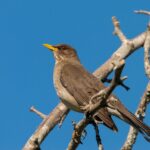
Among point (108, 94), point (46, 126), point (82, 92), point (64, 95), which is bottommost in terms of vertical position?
point (108, 94)

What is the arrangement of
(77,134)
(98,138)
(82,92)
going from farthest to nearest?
(82,92), (98,138), (77,134)

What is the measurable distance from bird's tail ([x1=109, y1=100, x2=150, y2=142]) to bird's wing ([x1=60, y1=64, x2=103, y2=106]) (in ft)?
1.32

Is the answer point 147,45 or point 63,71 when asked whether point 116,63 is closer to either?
point 147,45

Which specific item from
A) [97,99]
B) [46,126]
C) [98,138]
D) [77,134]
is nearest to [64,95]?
[46,126]

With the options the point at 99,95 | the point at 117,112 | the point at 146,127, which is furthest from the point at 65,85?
the point at 99,95

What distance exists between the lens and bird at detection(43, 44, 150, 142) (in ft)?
25.9

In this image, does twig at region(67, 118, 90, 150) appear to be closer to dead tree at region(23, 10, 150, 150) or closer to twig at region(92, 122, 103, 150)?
dead tree at region(23, 10, 150, 150)

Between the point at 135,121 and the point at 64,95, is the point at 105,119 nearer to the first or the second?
the point at 135,121

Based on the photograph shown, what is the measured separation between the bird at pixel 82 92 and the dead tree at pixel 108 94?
23cm

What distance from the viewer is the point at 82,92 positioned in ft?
28.8

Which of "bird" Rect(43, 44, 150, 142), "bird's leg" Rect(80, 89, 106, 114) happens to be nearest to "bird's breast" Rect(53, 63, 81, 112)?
"bird" Rect(43, 44, 150, 142)

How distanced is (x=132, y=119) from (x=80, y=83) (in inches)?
53.3

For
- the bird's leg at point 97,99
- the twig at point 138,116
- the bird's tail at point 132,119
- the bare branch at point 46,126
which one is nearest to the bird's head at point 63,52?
the bare branch at point 46,126

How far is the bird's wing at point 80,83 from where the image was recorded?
28.5 ft
